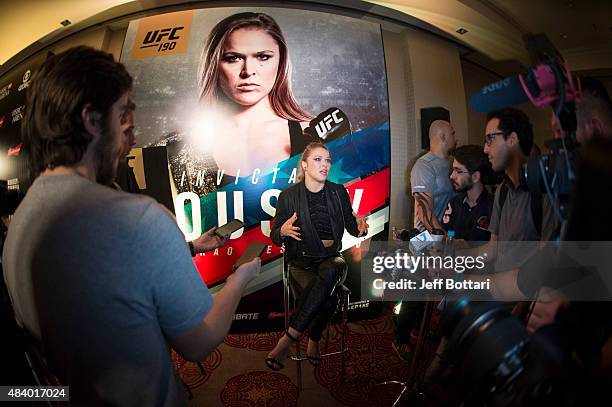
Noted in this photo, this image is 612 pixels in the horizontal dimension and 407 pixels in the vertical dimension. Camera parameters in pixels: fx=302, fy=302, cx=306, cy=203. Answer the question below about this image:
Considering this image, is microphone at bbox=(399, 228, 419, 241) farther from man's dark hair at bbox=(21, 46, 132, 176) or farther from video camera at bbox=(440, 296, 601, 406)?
man's dark hair at bbox=(21, 46, 132, 176)

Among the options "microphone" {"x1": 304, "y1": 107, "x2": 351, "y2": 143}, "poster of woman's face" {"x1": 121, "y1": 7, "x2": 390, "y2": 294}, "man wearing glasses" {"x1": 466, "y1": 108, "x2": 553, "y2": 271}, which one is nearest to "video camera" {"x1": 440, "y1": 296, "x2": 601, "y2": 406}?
"man wearing glasses" {"x1": 466, "y1": 108, "x2": 553, "y2": 271}

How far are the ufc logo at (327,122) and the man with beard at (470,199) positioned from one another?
2.46ft

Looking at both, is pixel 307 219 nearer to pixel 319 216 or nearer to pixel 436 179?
pixel 319 216

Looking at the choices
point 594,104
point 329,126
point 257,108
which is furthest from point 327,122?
point 594,104

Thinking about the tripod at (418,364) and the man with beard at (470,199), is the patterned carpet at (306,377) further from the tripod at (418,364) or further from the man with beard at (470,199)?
Result: the man with beard at (470,199)

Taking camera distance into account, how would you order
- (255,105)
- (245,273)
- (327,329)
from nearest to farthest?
(245,273), (327,329), (255,105)

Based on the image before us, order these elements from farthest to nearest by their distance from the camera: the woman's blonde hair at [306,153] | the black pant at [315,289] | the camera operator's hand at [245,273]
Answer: the woman's blonde hair at [306,153] → the black pant at [315,289] → the camera operator's hand at [245,273]

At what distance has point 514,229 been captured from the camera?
36.4 inches

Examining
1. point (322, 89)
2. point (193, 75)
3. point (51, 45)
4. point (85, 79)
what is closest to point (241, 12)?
point (193, 75)

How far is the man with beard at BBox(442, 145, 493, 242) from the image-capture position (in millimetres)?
1117

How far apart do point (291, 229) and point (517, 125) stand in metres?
1.06

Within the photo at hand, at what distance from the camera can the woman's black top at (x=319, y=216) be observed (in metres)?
1.58

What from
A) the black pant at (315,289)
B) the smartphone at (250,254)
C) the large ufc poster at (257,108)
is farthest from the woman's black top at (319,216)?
the smartphone at (250,254)

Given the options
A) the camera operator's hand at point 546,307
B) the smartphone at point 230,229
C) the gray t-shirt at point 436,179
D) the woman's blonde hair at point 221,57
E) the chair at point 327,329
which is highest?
the woman's blonde hair at point 221,57
